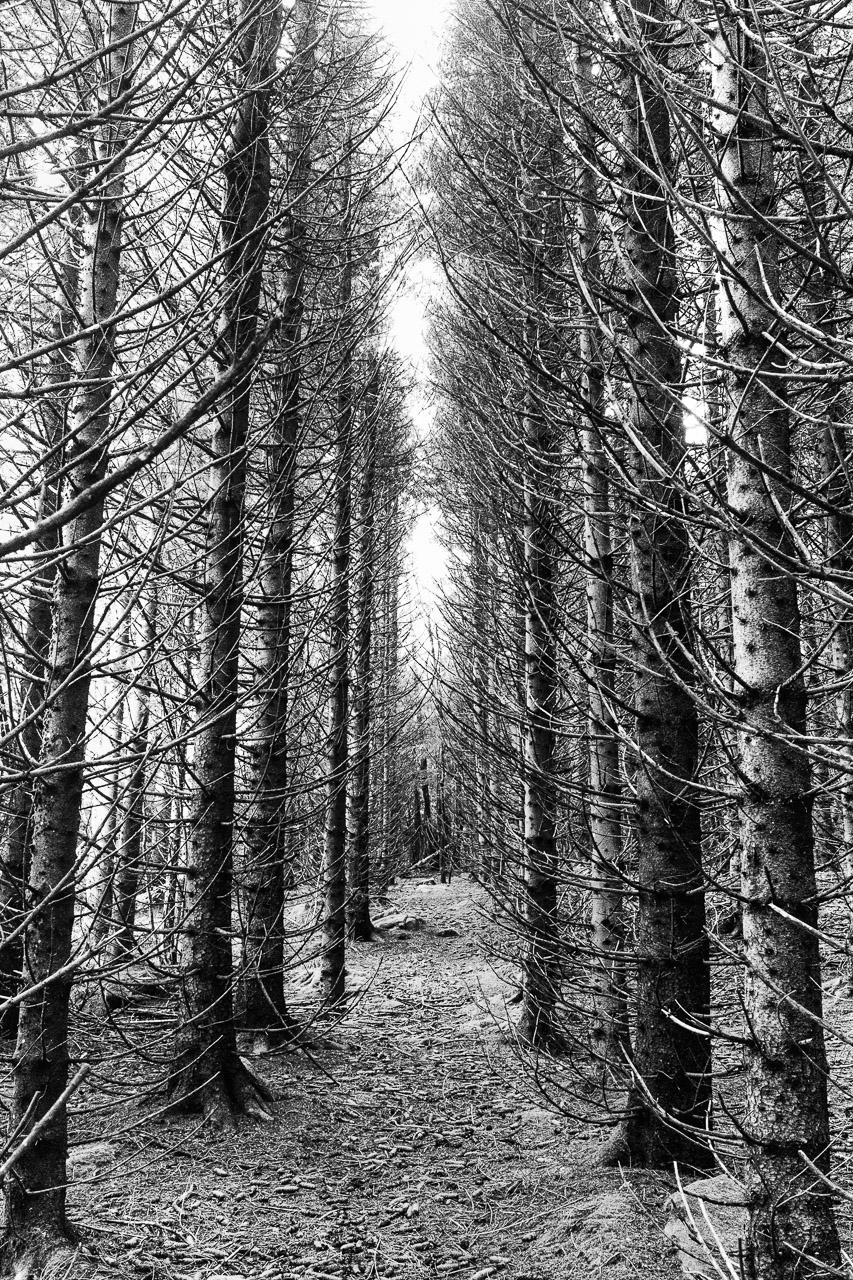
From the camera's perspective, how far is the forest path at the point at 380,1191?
11.5 ft

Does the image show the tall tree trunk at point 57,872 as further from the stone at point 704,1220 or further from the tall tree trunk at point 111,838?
the stone at point 704,1220

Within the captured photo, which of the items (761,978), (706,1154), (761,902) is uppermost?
(761,902)

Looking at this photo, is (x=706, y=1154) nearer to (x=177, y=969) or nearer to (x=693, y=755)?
(x=693, y=755)

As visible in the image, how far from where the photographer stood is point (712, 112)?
285 cm

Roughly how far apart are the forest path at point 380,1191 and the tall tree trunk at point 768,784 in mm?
1327

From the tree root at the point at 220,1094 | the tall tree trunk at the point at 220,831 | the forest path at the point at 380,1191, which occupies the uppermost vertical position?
the tall tree trunk at the point at 220,831

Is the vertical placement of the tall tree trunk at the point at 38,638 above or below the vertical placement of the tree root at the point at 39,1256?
above

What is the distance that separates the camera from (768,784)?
2.30 metres

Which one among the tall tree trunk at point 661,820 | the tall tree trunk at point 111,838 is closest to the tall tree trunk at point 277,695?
the tall tree trunk at point 661,820

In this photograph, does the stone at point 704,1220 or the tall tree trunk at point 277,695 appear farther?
the tall tree trunk at point 277,695

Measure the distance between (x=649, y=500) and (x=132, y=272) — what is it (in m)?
4.20

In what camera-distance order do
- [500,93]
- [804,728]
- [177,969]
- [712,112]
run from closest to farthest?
[804,728] → [712,112] → [177,969] → [500,93]

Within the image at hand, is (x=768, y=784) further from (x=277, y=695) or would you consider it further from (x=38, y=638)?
(x=38, y=638)

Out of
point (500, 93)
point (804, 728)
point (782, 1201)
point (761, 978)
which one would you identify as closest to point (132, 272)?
point (500, 93)
